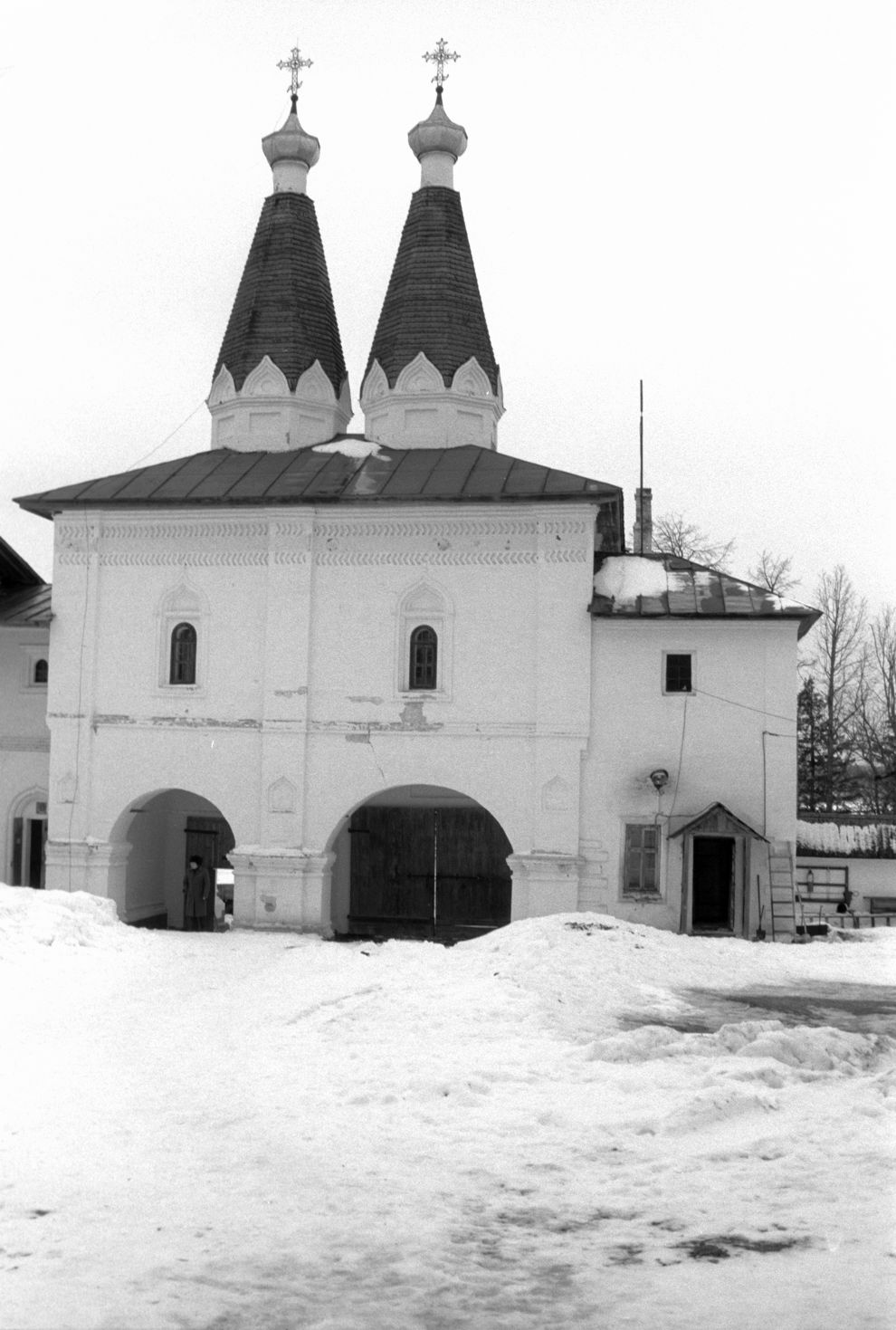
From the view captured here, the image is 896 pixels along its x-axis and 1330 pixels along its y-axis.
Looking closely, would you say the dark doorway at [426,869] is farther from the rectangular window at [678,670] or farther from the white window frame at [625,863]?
the rectangular window at [678,670]

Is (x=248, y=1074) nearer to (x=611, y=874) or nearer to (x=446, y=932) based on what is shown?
(x=611, y=874)

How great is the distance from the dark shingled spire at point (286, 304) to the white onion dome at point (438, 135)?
2185 mm

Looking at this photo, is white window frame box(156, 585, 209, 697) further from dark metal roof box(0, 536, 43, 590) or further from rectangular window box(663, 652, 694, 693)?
rectangular window box(663, 652, 694, 693)

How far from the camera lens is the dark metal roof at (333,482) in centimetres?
1823

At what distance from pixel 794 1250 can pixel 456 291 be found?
18.5 meters

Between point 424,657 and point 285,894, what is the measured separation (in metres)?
3.87

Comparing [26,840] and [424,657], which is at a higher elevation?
[424,657]

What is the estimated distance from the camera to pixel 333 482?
18969 mm

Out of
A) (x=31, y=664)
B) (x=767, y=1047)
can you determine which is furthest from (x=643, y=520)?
(x=767, y=1047)

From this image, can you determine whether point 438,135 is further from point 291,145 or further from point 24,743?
point 24,743

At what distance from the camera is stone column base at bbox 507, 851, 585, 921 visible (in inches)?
697

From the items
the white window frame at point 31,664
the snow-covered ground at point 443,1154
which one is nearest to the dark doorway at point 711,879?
the snow-covered ground at point 443,1154

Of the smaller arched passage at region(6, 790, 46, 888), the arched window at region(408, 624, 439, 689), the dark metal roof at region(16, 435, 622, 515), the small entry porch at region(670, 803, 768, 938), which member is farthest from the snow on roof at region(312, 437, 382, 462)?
the small entry porch at region(670, 803, 768, 938)

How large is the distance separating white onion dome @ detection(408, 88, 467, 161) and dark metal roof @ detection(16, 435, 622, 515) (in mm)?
5461
